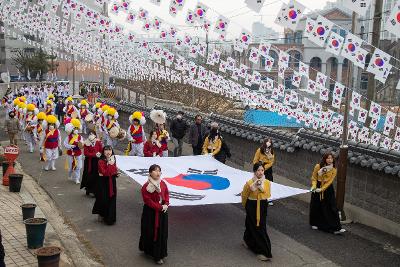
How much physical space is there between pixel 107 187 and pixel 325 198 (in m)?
4.54

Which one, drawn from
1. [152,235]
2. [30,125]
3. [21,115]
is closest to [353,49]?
→ [152,235]

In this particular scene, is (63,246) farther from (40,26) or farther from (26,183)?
(40,26)

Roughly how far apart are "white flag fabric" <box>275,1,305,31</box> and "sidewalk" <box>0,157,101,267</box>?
22.9 ft

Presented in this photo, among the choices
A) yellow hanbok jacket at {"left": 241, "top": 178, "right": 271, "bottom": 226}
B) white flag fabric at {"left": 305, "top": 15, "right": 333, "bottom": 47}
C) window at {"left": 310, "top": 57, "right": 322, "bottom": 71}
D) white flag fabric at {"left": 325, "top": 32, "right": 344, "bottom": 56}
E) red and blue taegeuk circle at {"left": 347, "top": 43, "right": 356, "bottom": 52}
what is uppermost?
window at {"left": 310, "top": 57, "right": 322, "bottom": 71}

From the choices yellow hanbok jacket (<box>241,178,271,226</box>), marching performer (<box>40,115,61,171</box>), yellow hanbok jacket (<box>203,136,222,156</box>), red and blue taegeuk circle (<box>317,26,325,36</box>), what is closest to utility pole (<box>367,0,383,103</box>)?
red and blue taegeuk circle (<box>317,26,325,36</box>)

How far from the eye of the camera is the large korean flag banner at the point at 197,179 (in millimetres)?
9273

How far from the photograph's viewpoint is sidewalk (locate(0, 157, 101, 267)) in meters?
7.39

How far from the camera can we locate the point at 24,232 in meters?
8.43

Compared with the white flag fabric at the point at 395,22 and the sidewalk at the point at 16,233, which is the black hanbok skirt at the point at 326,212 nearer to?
the white flag fabric at the point at 395,22

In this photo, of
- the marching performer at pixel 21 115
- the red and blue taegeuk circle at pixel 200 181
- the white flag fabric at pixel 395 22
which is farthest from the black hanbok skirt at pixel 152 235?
the marching performer at pixel 21 115

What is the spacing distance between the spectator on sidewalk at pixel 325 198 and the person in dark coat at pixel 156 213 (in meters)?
3.49

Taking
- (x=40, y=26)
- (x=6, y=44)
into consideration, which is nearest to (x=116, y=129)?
(x=40, y=26)

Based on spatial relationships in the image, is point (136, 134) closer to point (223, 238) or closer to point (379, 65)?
point (223, 238)

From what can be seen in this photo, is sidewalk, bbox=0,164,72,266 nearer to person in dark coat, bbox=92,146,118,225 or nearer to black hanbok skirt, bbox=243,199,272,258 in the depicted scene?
person in dark coat, bbox=92,146,118,225
